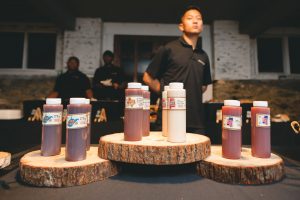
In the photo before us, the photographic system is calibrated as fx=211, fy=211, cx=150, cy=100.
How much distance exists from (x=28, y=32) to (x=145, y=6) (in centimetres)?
235

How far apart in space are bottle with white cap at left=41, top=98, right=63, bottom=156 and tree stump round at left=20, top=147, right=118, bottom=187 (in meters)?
0.08

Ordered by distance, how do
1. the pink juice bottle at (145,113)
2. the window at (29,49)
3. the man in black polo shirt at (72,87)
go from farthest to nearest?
the window at (29,49) < the man in black polo shirt at (72,87) < the pink juice bottle at (145,113)

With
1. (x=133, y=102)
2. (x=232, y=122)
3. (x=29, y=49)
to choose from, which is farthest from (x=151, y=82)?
(x=29, y=49)

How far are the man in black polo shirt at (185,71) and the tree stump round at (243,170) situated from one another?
0.60m

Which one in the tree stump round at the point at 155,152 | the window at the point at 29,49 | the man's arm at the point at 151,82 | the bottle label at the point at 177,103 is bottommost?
the tree stump round at the point at 155,152

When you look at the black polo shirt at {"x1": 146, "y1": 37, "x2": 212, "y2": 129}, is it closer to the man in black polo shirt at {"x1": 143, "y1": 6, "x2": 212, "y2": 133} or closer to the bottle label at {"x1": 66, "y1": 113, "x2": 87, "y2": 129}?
the man in black polo shirt at {"x1": 143, "y1": 6, "x2": 212, "y2": 133}

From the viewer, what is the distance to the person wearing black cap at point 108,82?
10.4 ft

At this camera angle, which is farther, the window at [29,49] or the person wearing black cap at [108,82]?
the window at [29,49]

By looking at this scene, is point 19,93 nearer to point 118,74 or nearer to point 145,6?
point 118,74

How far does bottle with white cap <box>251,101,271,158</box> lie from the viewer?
2.98 ft

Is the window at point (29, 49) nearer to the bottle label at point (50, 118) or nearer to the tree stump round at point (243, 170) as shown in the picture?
the bottle label at point (50, 118)

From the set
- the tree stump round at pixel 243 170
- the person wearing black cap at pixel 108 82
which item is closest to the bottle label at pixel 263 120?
the tree stump round at pixel 243 170

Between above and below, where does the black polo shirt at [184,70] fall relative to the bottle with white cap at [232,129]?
above

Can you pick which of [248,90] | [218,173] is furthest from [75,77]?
[248,90]
